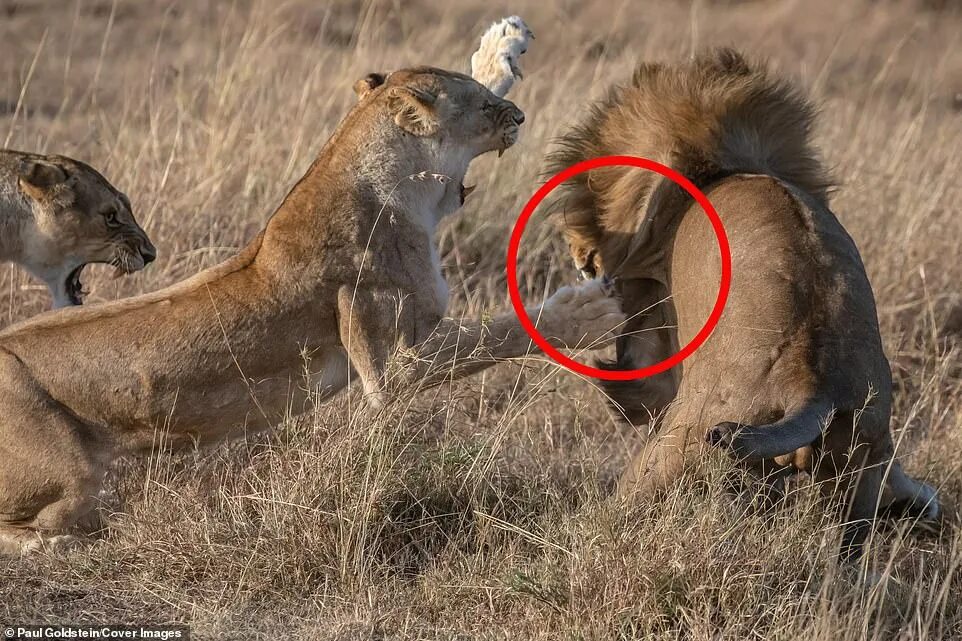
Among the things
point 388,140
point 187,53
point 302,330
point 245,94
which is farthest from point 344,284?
point 187,53

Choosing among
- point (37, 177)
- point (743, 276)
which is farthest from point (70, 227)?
point (743, 276)

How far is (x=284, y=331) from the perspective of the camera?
443 cm

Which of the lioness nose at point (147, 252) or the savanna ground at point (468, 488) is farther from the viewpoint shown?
the lioness nose at point (147, 252)

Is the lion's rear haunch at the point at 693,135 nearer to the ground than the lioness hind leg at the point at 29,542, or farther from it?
farther from it

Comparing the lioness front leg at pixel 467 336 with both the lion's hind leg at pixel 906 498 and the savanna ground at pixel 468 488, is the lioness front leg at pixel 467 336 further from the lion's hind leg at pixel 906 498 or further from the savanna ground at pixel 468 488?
the lion's hind leg at pixel 906 498

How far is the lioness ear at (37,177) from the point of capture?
502 centimetres

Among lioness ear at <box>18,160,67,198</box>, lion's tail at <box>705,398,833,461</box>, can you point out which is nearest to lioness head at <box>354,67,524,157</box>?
lioness ear at <box>18,160,67,198</box>

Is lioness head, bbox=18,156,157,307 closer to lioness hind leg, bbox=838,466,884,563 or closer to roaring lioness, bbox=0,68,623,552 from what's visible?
roaring lioness, bbox=0,68,623,552

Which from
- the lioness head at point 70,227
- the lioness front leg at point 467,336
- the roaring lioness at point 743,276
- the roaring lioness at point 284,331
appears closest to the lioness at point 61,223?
the lioness head at point 70,227

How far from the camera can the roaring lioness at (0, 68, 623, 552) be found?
4.36 metres

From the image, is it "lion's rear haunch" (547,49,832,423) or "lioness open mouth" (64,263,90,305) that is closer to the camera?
"lion's rear haunch" (547,49,832,423)

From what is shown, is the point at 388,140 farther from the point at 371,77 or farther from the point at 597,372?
the point at 597,372

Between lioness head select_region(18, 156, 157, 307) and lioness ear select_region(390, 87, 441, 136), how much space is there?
3.91ft

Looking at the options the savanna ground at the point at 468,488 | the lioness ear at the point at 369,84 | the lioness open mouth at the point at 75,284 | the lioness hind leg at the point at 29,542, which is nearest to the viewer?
the savanna ground at the point at 468,488
